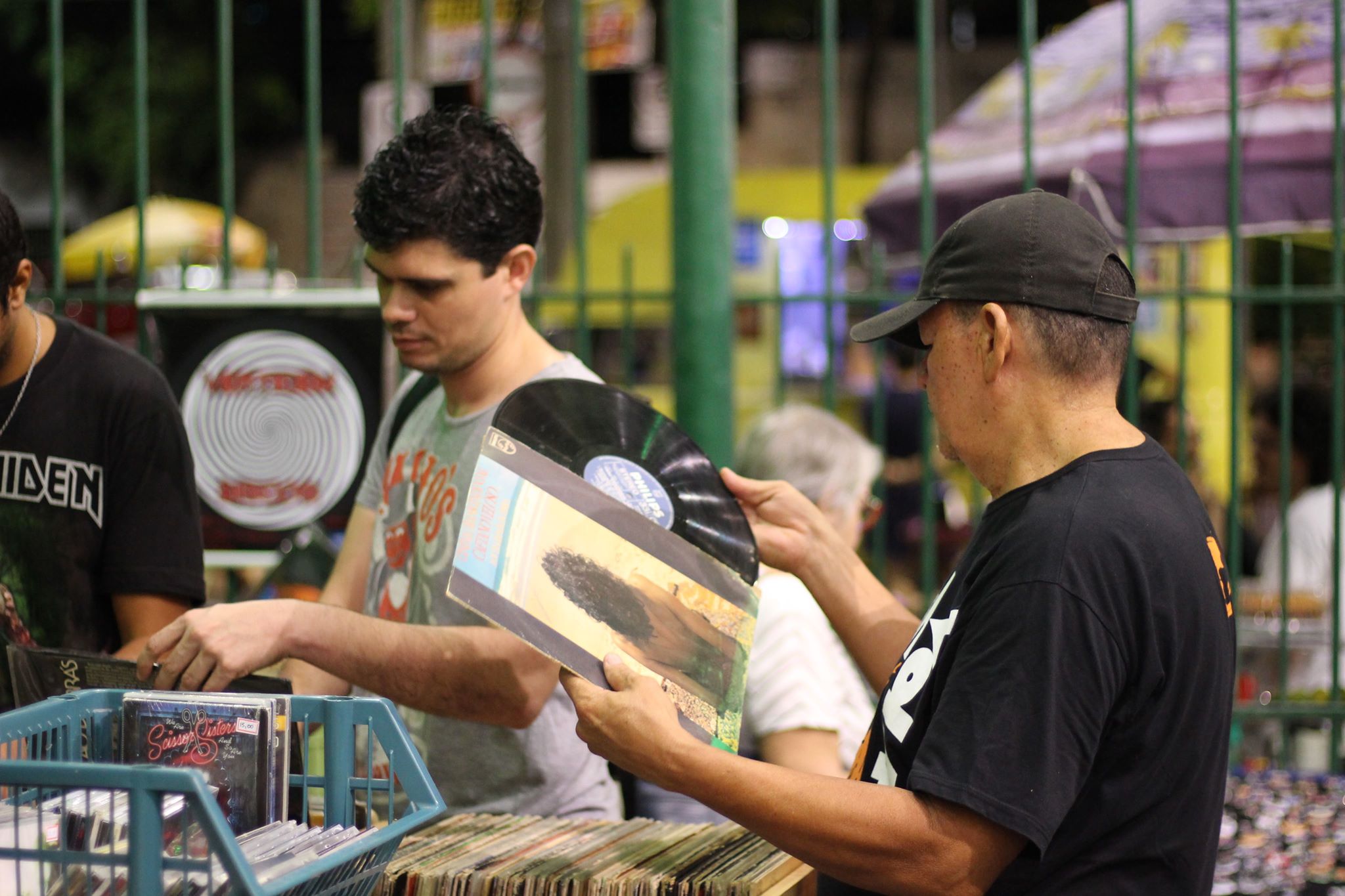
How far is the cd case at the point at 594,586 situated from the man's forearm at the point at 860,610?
0.86ft

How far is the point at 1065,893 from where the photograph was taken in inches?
61.9

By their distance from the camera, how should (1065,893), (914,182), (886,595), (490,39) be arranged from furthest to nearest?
(914,182), (490,39), (886,595), (1065,893)

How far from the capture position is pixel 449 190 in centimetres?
228

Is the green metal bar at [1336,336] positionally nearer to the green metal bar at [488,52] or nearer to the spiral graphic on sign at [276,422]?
the green metal bar at [488,52]

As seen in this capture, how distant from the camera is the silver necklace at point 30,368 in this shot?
2.43m

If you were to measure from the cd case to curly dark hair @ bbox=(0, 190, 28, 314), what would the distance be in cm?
99

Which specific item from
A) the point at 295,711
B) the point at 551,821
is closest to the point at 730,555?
the point at 551,821

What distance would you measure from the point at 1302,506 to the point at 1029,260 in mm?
3889

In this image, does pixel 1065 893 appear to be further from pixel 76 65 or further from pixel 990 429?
pixel 76 65

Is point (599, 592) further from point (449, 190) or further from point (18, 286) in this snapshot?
point (18, 286)

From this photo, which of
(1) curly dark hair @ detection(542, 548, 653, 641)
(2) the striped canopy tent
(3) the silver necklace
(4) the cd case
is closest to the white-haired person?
(4) the cd case

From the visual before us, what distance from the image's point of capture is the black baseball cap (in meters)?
1.64

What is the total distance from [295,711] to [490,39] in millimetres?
2248

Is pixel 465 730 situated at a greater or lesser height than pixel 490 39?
lesser
